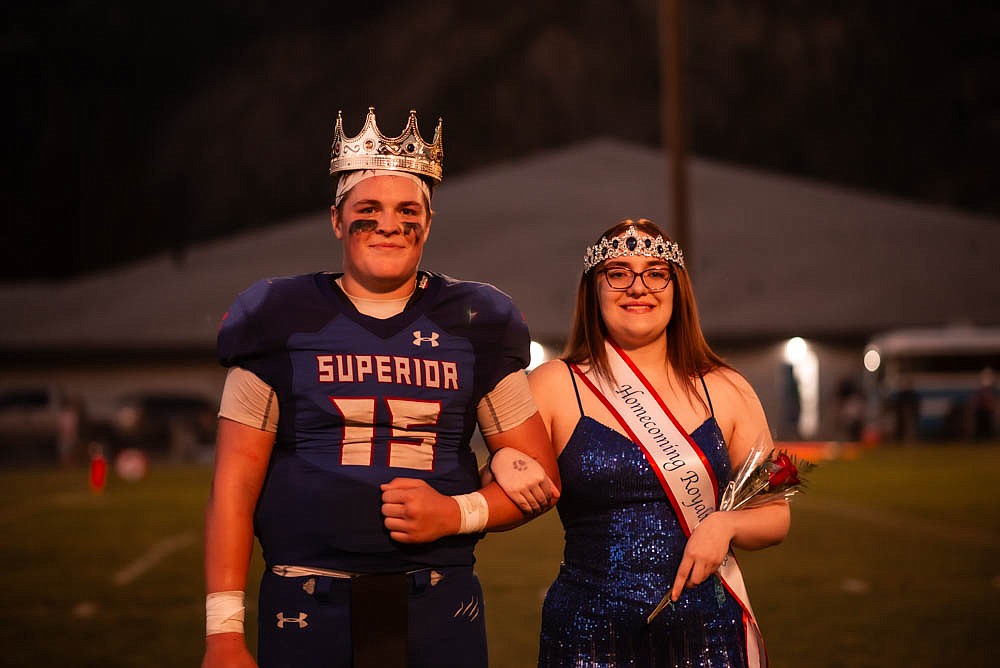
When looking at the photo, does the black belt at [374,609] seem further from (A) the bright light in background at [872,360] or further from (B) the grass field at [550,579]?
(A) the bright light in background at [872,360]

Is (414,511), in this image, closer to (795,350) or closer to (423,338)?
(423,338)

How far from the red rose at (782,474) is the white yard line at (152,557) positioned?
25.5 ft

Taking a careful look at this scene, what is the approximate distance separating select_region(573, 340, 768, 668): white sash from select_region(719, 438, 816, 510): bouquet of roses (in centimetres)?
7

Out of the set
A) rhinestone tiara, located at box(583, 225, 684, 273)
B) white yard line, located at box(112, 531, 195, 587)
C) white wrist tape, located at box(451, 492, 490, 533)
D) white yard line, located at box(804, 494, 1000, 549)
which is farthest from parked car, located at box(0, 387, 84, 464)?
white wrist tape, located at box(451, 492, 490, 533)

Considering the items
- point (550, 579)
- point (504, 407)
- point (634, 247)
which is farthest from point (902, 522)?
point (504, 407)

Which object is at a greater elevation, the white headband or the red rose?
the white headband

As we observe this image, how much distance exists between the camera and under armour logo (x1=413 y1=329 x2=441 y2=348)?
3.34m

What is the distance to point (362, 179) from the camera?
3.43 metres

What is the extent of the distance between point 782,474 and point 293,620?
4.93 ft

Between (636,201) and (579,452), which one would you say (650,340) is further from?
(636,201)

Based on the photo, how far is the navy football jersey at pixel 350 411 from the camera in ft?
10.7

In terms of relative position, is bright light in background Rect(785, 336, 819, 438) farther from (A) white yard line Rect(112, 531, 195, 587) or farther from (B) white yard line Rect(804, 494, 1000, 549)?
(A) white yard line Rect(112, 531, 195, 587)

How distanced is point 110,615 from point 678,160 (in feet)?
26.2

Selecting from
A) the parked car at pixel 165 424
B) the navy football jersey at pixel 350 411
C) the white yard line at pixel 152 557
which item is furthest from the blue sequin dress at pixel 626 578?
the parked car at pixel 165 424
